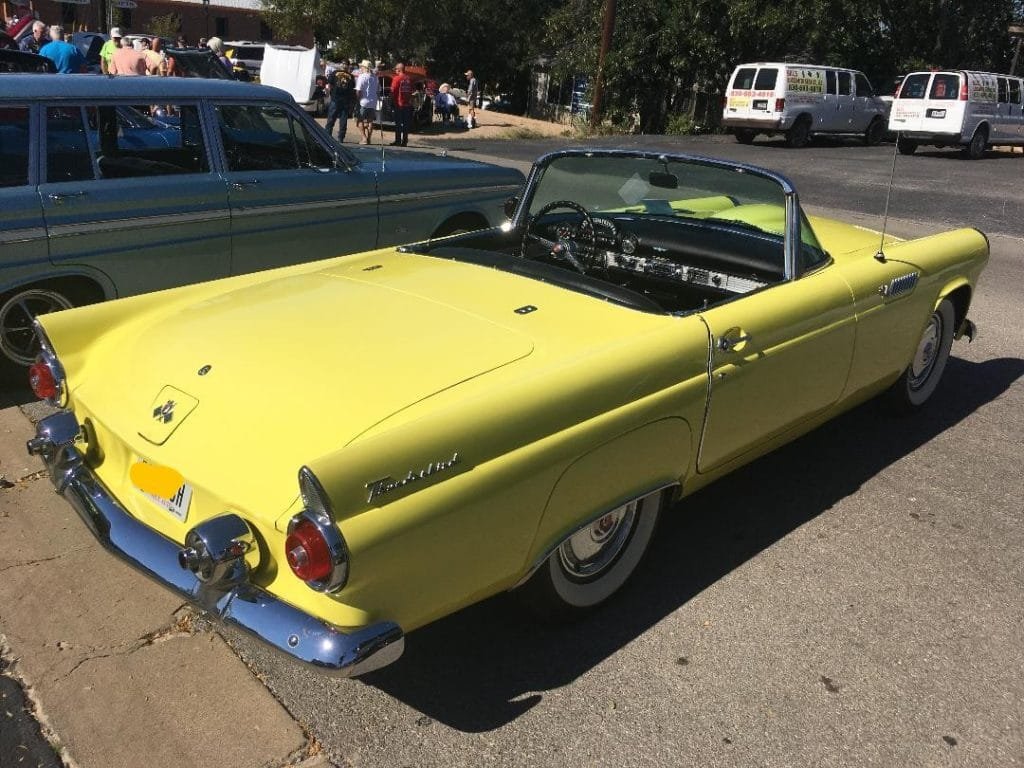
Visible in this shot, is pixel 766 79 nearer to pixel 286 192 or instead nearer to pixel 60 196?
pixel 286 192

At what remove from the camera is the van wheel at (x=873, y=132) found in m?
24.1

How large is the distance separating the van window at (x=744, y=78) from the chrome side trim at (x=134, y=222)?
18740 mm

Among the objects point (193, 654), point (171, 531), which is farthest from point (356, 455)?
point (193, 654)

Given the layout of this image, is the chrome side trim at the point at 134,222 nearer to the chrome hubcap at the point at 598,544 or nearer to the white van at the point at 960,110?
the chrome hubcap at the point at 598,544

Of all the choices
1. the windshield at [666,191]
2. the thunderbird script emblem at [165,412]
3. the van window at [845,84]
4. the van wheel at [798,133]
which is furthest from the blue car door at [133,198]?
the van window at [845,84]

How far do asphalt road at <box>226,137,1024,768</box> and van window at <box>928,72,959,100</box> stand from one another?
1842 cm

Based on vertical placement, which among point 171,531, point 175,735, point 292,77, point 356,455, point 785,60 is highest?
point 785,60

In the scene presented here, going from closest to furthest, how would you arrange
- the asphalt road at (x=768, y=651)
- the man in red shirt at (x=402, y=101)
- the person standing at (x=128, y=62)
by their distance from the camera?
1. the asphalt road at (x=768, y=651)
2. the person standing at (x=128, y=62)
3. the man in red shirt at (x=402, y=101)

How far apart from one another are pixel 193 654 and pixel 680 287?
2.35 m

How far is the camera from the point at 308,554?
90.3 inches

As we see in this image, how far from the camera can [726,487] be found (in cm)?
430

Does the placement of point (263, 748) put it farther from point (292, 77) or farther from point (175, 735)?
point (292, 77)

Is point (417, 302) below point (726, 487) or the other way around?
the other way around

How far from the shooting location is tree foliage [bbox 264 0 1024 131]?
2562 centimetres
